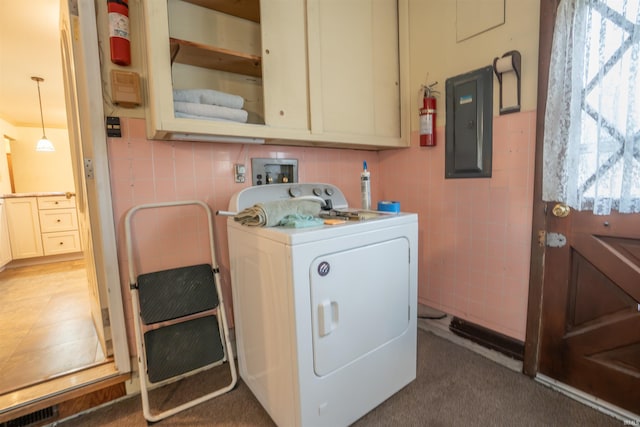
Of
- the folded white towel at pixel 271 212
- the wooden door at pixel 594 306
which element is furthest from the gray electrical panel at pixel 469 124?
the folded white towel at pixel 271 212

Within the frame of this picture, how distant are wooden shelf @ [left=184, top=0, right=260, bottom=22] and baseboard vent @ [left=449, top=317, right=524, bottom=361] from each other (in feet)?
7.69

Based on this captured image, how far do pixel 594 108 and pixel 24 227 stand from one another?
5977 mm

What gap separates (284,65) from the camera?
1582 mm

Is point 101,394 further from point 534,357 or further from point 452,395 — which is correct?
point 534,357

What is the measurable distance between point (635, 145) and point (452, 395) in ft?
4.59

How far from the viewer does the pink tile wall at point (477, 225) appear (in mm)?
1603

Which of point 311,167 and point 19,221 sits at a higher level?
point 311,167

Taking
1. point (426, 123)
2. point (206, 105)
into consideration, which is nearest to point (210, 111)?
point (206, 105)

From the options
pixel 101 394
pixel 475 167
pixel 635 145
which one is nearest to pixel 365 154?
pixel 475 167

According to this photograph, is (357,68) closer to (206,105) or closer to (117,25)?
(206,105)

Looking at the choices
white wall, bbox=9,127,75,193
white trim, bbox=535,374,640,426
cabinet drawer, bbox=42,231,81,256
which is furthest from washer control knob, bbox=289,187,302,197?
white wall, bbox=9,127,75,193

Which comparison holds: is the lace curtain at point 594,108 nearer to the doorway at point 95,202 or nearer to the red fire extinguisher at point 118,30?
the red fire extinguisher at point 118,30

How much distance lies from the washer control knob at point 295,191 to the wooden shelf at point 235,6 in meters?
1.03

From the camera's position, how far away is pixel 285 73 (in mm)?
1589
